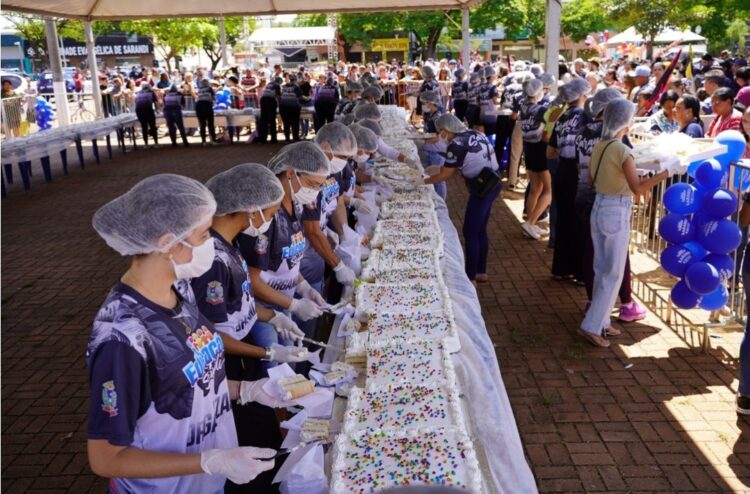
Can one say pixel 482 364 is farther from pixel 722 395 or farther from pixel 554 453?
pixel 722 395

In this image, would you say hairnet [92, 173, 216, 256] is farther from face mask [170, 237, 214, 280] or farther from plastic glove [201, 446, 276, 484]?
plastic glove [201, 446, 276, 484]

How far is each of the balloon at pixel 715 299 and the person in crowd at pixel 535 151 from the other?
3.24 m

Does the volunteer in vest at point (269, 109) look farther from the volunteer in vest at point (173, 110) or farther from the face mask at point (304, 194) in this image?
the face mask at point (304, 194)

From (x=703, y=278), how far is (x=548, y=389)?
4.57 feet

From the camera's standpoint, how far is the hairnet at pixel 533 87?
7.93 meters

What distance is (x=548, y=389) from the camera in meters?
4.60

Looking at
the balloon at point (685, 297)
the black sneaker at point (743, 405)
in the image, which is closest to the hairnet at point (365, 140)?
the balloon at point (685, 297)

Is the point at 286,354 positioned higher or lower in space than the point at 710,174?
lower

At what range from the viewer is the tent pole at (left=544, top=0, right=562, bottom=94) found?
8359 mm

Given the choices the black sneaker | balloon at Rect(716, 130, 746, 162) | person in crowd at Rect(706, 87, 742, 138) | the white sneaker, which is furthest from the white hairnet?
the white sneaker

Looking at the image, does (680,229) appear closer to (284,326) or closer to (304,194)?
(304,194)

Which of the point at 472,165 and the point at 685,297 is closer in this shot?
the point at 685,297

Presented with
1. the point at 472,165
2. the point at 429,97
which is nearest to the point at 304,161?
the point at 472,165

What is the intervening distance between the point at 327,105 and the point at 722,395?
504 inches
